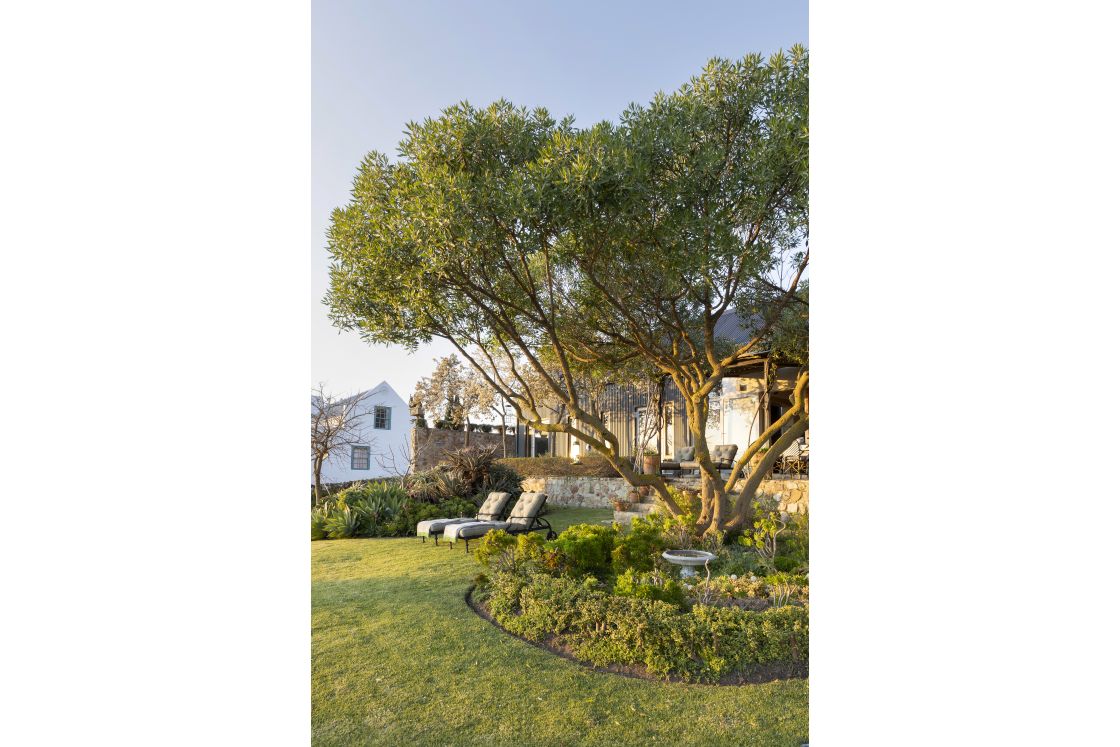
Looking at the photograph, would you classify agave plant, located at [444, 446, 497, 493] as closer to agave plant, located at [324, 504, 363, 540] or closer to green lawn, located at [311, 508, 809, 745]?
agave plant, located at [324, 504, 363, 540]

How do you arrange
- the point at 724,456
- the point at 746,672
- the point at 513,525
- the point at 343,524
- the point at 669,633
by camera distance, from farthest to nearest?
the point at 724,456
the point at 343,524
the point at 513,525
the point at 669,633
the point at 746,672

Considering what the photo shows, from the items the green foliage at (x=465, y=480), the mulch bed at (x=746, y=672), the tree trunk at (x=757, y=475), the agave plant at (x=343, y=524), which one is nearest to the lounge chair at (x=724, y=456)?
the green foliage at (x=465, y=480)

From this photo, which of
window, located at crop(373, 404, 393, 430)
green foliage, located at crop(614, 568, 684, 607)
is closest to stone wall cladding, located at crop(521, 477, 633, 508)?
green foliage, located at crop(614, 568, 684, 607)

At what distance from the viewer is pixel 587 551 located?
671cm

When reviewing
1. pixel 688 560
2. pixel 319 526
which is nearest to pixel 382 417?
pixel 319 526

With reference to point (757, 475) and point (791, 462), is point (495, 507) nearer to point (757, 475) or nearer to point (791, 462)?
point (757, 475)

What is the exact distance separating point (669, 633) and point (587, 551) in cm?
229

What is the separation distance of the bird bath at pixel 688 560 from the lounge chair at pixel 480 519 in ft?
13.1
